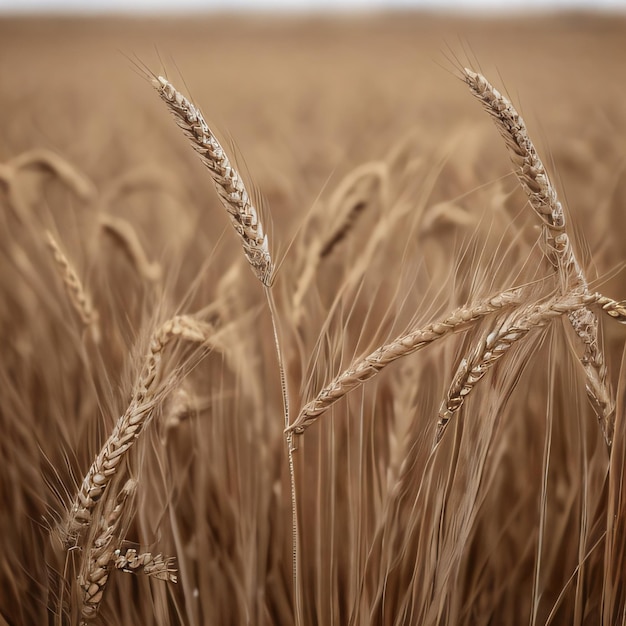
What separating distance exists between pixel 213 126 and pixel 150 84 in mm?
92

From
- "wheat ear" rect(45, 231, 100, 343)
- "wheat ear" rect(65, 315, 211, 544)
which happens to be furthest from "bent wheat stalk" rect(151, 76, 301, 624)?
"wheat ear" rect(45, 231, 100, 343)

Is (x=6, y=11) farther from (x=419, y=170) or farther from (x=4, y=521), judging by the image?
(x=4, y=521)

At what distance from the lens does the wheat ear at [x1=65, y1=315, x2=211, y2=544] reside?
26.0 inches

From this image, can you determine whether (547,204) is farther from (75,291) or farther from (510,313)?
(75,291)

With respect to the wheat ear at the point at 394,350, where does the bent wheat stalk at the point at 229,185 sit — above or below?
above

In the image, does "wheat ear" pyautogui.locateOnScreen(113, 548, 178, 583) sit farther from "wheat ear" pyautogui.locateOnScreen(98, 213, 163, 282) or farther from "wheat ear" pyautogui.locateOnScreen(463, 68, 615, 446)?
"wheat ear" pyautogui.locateOnScreen(463, 68, 615, 446)

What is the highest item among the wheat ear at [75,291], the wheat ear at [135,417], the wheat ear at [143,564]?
the wheat ear at [75,291]

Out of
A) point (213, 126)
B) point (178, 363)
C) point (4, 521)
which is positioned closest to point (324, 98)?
point (213, 126)

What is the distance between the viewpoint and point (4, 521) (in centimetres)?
75

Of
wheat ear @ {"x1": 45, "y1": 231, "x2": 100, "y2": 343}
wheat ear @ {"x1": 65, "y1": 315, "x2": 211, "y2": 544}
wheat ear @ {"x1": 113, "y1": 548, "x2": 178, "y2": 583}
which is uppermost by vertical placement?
wheat ear @ {"x1": 45, "y1": 231, "x2": 100, "y2": 343}

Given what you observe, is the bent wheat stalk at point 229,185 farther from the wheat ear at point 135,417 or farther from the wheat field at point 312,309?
the wheat ear at point 135,417

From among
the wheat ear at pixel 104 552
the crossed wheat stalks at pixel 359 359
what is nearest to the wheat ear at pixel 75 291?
the crossed wheat stalks at pixel 359 359

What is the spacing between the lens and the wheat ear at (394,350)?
0.62m

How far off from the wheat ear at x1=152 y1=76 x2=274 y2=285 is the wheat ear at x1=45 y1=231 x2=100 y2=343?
22cm
